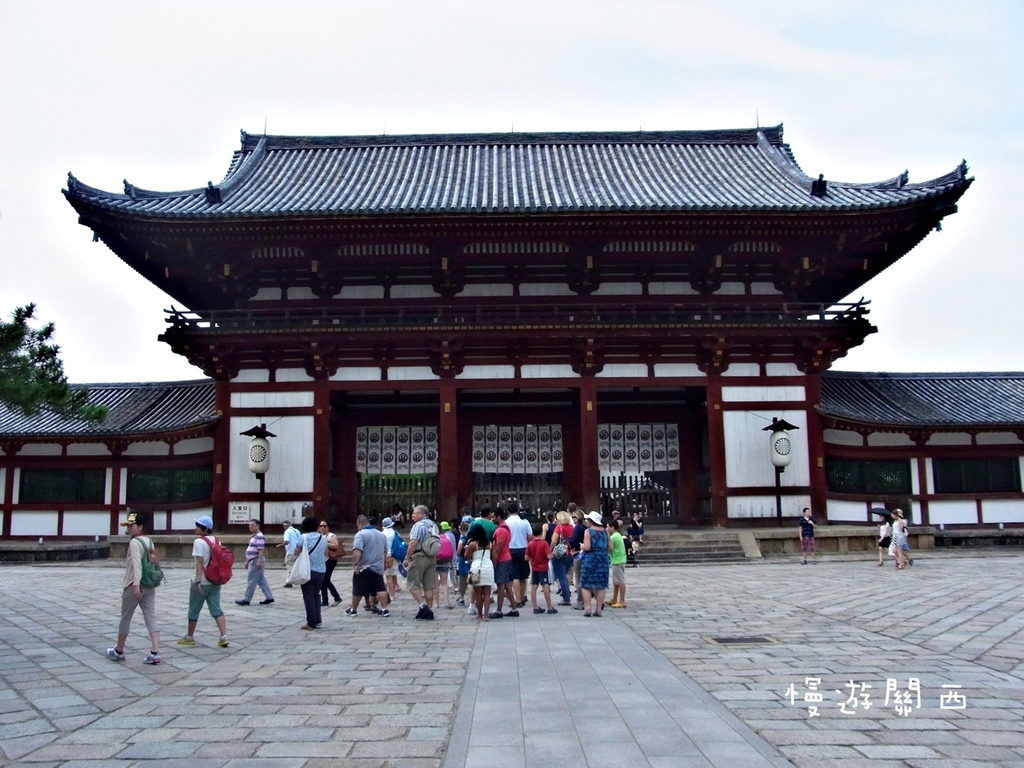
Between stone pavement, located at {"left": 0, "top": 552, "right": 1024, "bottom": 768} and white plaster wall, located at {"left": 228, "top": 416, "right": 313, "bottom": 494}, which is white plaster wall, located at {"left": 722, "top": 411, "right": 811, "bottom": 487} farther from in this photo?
white plaster wall, located at {"left": 228, "top": 416, "right": 313, "bottom": 494}

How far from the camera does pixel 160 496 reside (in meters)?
24.9

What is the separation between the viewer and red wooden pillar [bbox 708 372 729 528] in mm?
23375

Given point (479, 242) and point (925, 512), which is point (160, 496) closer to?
point (479, 242)

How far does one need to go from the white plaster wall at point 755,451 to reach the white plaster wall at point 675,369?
157cm

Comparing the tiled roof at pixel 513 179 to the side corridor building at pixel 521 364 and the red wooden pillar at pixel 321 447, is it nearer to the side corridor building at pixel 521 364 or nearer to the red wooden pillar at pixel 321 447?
the side corridor building at pixel 521 364

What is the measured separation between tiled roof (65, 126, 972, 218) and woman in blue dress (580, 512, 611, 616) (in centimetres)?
1128

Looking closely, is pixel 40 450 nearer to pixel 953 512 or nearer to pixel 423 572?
pixel 423 572

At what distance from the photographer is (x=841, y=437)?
25266 mm

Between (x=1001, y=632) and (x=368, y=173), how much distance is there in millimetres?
23766

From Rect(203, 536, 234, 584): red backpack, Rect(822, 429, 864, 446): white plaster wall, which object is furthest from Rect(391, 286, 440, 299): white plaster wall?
Rect(203, 536, 234, 584): red backpack

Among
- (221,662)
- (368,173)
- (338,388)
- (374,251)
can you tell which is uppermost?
(368,173)

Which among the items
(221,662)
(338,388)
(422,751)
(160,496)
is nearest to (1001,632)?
(422,751)

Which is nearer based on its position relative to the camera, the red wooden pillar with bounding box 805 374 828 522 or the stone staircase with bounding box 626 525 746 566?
the stone staircase with bounding box 626 525 746 566

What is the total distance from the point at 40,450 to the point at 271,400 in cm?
783
